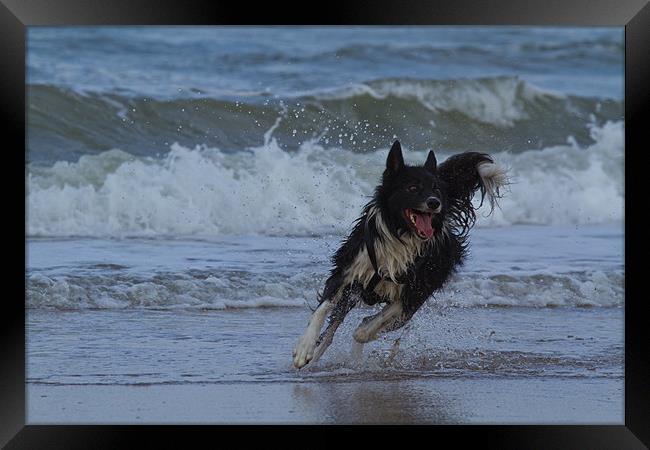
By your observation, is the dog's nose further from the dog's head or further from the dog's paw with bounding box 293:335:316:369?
the dog's paw with bounding box 293:335:316:369

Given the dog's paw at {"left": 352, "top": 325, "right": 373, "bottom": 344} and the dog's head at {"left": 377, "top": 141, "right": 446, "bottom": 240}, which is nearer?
the dog's head at {"left": 377, "top": 141, "right": 446, "bottom": 240}

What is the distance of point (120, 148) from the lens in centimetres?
1074

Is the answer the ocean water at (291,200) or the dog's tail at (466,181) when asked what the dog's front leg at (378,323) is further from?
the dog's tail at (466,181)

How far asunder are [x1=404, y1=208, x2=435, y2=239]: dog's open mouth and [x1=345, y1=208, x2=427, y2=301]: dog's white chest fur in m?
0.06

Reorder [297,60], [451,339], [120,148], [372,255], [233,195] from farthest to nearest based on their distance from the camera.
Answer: [297,60]
[120,148]
[233,195]
[451,339]
[372,255]

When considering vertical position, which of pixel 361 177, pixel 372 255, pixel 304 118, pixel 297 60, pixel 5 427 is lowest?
pixel 5 427

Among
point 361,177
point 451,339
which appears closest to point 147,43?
point 361,177

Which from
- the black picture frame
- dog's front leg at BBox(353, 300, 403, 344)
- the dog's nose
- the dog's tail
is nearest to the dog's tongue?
the dog's nose

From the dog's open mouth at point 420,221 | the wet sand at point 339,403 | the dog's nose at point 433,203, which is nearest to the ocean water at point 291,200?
the wet sand at point 339,403

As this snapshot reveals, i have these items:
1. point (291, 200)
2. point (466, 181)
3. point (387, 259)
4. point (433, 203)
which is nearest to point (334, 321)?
point (387, 259)

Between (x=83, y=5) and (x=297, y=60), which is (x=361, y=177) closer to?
(x=297, y=60)

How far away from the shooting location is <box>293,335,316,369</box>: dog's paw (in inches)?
217

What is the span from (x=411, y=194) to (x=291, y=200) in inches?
176

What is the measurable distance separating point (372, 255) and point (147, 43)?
24.1 feet
